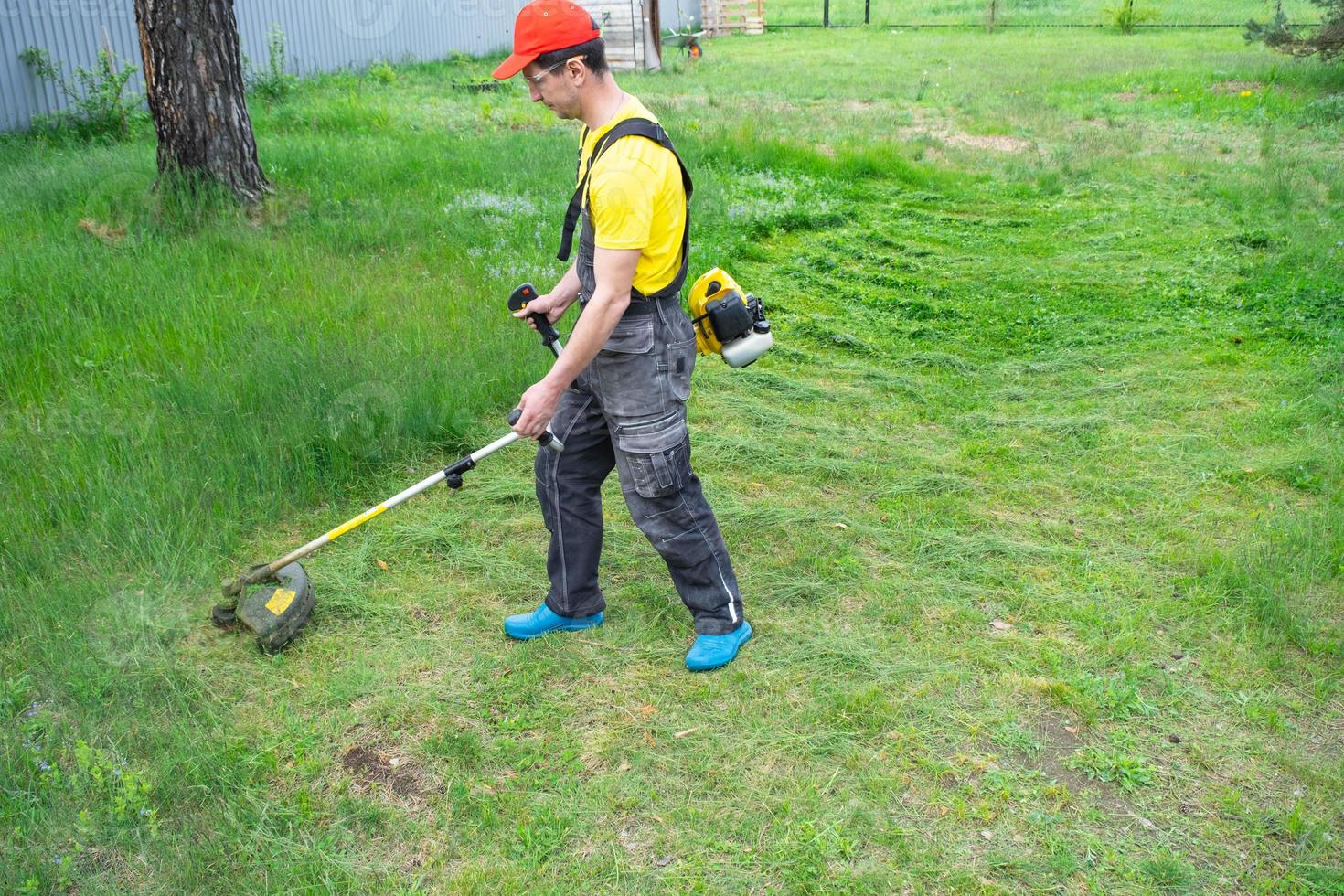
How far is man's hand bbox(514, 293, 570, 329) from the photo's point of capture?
12.0ft

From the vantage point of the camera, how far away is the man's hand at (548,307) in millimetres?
3643

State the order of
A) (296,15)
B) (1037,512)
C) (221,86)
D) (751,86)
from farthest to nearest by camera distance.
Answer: (751,86) → (296,15) → (221,86) → (1037,512)

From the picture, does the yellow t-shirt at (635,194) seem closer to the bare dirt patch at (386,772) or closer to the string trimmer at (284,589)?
the string trimmer at (284,589)

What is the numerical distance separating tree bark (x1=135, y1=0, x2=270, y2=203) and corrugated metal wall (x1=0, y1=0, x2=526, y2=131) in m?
4.92

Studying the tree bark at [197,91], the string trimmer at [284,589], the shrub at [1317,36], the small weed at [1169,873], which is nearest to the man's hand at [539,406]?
the string trimmer at [284,589]

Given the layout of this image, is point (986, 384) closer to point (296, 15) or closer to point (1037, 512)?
point (1037, 512)

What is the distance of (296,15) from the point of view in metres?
15.6

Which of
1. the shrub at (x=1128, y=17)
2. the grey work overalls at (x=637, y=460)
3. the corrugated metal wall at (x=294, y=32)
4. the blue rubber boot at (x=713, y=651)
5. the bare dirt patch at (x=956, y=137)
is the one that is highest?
the shrub at (x=1128, y=17)

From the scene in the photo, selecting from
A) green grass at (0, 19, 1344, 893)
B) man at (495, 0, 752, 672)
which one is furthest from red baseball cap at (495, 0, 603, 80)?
green grass at (0, 19, 1344, 893)

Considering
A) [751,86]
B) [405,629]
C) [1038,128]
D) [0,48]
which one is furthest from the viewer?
[751,86]

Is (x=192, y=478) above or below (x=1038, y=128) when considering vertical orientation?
below

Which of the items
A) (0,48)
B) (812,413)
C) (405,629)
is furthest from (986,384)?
(0,48)

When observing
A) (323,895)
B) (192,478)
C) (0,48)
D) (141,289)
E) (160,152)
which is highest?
(0,48)

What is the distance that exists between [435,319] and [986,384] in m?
3.32
